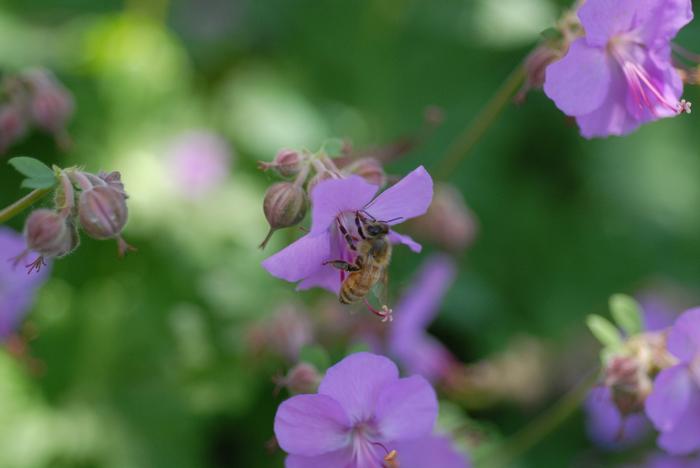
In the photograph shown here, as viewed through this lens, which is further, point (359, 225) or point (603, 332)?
point (603, 332)

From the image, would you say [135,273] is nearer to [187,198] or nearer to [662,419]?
[187,198]

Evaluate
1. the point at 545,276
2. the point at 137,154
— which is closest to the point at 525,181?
the point at 545,276

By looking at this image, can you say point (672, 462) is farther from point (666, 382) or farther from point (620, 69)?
point (620, 69)

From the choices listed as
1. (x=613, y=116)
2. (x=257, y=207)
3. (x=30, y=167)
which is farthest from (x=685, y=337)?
(x=257, y=207)

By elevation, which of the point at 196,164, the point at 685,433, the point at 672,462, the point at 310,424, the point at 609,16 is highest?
the point at 609,16

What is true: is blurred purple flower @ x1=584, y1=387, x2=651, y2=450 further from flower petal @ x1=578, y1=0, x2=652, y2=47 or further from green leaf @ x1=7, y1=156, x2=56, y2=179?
green leaf @ x1=7, y1=156, x2=56, y2=179
